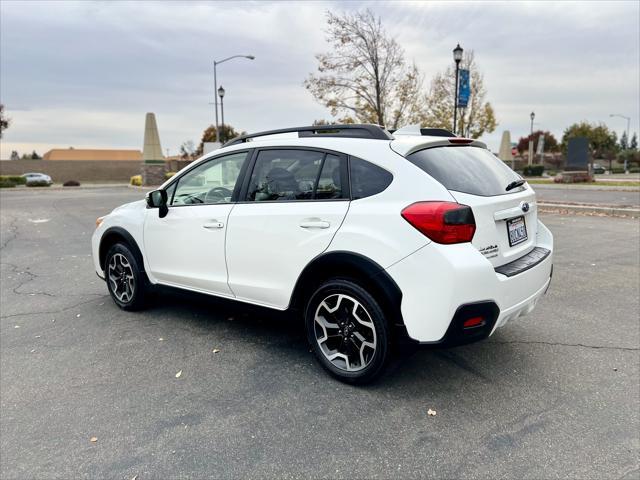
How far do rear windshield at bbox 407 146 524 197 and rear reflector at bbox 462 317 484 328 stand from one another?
2.69 ft

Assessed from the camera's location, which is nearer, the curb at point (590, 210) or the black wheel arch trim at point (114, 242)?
the black wheel arch trim at point (114, 242)

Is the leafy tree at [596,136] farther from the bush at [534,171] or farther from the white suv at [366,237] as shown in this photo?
the white suv at [366,237]

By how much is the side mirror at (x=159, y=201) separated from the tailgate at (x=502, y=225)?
2.79 meters

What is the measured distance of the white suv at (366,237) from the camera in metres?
2.84

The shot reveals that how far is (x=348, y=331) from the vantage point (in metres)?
3.26

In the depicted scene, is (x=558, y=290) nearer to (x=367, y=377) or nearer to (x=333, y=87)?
(x=367, y=377)

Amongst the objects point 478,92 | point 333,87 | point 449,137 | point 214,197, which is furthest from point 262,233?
point 478,92

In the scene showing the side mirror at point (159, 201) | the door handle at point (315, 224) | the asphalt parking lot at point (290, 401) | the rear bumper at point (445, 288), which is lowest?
the asphalt parking lot at point (290, 401)

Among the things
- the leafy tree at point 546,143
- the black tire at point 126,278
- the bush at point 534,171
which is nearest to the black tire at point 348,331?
the black tire at point 126,278

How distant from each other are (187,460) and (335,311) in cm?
133

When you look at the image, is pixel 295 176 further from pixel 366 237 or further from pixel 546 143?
pixel 546 143

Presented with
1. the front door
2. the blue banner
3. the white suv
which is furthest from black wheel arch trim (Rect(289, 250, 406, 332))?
the blue banner

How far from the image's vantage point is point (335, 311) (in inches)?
129

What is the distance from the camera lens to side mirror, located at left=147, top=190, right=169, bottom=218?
4434 mm
